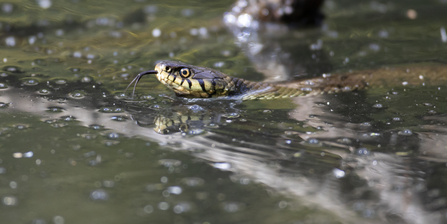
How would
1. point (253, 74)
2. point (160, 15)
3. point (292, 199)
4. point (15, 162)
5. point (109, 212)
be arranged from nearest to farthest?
point (109, 212) → point (292, 199) → point (15, 162) → point (253, 74) → point (160, 15)

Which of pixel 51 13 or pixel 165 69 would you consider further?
pixel 51 13

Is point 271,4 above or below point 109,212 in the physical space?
above

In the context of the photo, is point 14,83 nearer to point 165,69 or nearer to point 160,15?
point 165,69

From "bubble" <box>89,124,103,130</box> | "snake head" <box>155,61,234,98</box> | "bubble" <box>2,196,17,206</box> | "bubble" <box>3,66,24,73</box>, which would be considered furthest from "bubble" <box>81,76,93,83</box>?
"bubble" <box>2,196,17,206</box>

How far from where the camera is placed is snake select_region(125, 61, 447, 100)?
9.37 ft

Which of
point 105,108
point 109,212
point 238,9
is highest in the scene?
point 238,9

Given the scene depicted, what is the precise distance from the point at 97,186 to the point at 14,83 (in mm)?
1641

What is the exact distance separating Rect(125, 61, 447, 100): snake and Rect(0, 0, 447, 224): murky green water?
0.11m

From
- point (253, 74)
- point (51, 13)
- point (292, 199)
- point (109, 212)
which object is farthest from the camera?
point (51, 13)

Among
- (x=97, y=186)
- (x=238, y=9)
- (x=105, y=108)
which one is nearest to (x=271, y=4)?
(x=238, y=9)

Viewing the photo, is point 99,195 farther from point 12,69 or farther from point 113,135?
point 12,69

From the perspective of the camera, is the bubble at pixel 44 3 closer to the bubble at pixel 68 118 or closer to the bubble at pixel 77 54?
the bubble at pixel 77 54

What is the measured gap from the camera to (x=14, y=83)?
9.70 feet

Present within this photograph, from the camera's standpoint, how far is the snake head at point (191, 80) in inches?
112
